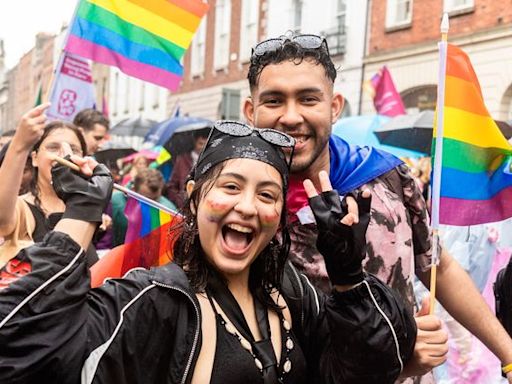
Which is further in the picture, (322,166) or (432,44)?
(432,44)

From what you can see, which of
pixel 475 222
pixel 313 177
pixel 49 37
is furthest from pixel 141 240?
pixel 49 37

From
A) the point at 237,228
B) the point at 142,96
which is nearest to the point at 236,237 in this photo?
the point at 237,228

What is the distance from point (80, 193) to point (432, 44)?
1625cm

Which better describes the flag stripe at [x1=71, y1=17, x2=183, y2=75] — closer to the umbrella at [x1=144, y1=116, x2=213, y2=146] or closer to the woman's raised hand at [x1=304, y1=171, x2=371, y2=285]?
the woman's raised hand at [x1=304, y1=171, x2=371, y2=285]

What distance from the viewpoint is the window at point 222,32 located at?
27469 mm

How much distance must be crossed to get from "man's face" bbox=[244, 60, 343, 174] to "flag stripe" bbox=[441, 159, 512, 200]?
830 mm

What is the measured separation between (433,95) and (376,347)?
16.3m

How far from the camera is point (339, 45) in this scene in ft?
66.2

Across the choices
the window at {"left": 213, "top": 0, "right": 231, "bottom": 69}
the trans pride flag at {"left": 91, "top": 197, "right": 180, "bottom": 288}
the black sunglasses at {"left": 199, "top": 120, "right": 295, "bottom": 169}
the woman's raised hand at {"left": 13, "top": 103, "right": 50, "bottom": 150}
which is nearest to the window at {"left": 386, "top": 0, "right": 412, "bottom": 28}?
the window at {"left": 213, "top": 0, "right": 231, "bottom": 69}

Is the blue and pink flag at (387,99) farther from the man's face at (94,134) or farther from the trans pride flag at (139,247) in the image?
the trans pride flag at (139,247)

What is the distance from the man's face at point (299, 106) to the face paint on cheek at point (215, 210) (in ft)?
1.88

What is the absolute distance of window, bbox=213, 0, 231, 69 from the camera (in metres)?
27.5

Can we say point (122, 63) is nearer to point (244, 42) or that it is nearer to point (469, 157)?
point (469, 157)

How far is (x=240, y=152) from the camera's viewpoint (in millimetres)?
2082
